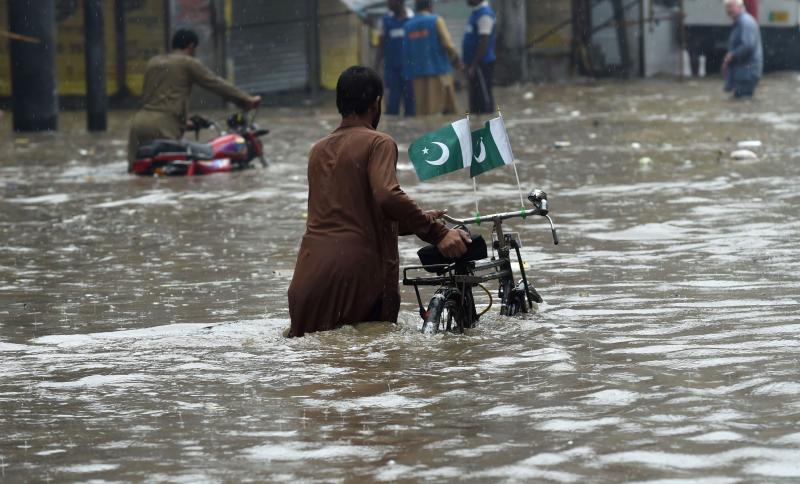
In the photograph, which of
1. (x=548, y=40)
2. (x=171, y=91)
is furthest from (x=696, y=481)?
(x=548, y=40)

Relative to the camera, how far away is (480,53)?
83.3ft

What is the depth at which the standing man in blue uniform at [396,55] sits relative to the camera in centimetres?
2555

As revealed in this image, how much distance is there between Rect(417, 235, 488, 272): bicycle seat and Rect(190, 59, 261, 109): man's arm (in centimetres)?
940

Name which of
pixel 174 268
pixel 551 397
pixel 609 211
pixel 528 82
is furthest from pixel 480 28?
pixel 551 397

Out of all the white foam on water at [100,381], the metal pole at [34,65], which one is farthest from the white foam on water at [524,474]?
the metal pole at [34,65]

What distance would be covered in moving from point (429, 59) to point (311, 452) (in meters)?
20.1

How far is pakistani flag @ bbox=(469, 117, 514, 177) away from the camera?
804 centimetres

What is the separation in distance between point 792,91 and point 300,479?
25.8 meters

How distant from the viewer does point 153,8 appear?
2880cm

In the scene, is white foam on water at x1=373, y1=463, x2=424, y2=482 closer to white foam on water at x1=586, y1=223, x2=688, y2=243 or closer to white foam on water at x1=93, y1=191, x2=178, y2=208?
white foam on water at x1=586, y1=223, x2=688, y2=243

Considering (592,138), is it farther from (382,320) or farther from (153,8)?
(382,320)

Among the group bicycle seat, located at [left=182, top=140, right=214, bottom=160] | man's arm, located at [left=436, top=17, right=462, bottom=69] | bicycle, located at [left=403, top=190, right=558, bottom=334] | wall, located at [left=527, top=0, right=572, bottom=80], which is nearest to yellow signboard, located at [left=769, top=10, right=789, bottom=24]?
wall, located at [left=527, top=0, right=572, bottom=80]

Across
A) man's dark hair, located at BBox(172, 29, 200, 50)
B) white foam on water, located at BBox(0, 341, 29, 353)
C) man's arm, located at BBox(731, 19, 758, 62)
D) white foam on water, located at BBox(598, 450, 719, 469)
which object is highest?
man's dark hair, located at BBox(172, 29, 200, 50)

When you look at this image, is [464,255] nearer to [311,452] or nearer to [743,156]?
[311,452]
